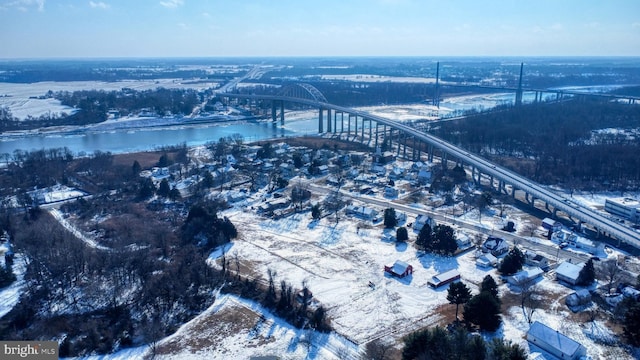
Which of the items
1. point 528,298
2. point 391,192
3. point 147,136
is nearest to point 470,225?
point 391,192

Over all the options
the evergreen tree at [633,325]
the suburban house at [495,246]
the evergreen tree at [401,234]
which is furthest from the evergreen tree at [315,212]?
the evergreen tree at [633,325]

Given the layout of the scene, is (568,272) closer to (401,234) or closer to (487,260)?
(487,260)

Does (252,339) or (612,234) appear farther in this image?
(612,234)

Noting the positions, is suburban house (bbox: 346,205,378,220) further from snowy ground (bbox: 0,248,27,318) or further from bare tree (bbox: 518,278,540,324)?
snowy ground (bbox: 0,248,27,318)

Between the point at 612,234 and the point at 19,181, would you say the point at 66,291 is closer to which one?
the point at 19,181

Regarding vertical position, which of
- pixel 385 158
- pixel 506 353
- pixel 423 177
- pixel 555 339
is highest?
pixel 385 158

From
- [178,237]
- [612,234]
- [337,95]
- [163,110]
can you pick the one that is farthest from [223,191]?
[337,95]
